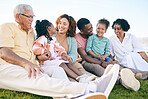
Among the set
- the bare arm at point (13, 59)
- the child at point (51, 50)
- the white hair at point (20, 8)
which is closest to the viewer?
the bare arm at point (13, 59)

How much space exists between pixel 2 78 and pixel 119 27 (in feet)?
12.0

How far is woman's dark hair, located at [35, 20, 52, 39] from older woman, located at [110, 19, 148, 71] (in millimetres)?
2259

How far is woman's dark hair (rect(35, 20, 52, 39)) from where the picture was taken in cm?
368

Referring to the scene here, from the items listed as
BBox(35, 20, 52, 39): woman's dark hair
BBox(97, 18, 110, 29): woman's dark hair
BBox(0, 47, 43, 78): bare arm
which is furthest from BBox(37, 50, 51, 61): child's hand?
BBox(97, 18, 110, 29): woman's dark hair

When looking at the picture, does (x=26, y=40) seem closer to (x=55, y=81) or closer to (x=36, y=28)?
(x=36, y=28)

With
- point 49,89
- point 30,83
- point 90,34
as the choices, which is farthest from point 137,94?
point 90,34

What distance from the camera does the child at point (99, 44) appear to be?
4492 mm

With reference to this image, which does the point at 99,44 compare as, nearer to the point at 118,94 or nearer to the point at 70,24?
the point at 70,24

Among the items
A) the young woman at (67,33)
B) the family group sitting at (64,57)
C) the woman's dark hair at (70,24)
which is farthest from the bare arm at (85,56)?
the woman's dark hair at (70,24)

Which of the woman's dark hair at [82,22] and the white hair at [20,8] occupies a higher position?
the white hair at [20,8]

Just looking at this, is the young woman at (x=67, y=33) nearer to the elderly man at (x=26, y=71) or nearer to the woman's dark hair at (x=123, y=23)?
the elderly man at (x=26, y=71)

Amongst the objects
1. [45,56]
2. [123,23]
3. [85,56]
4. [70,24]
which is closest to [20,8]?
[45,56]

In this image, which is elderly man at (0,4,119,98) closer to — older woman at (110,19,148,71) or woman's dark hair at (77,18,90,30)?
woman's dark hair at (77,18,90,30)

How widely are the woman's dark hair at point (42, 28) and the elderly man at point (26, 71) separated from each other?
13.6 inches
